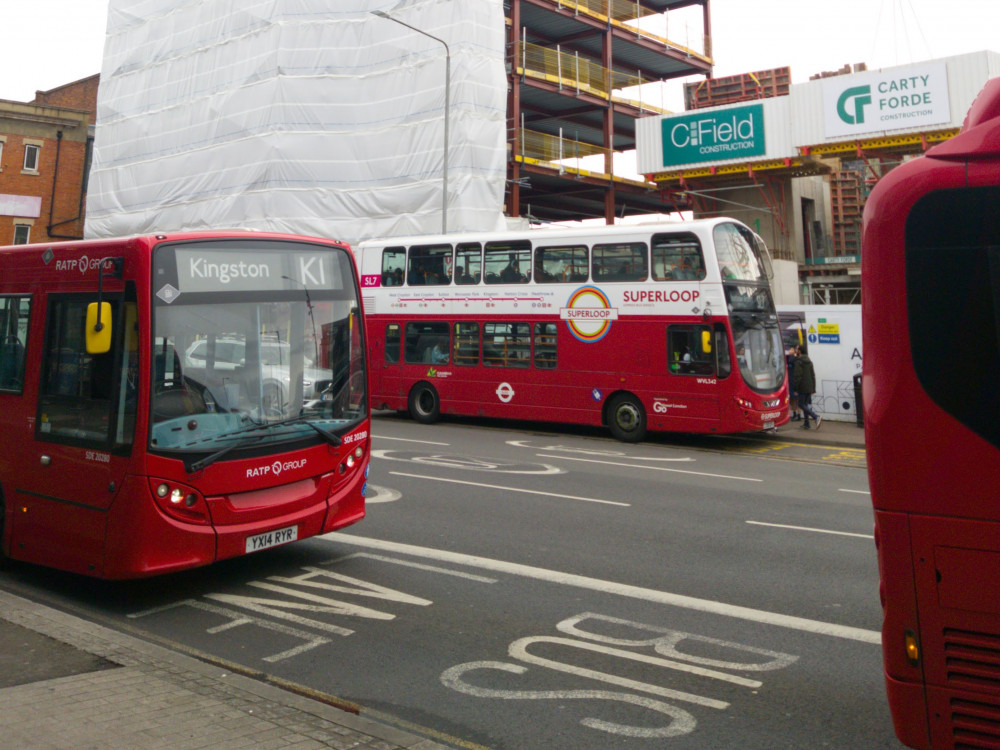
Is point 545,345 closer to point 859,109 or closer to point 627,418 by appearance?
point 627,418

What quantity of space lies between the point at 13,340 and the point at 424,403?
507 inches

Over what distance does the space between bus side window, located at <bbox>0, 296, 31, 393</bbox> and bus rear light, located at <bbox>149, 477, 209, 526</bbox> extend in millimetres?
1948

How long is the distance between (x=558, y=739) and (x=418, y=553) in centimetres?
370

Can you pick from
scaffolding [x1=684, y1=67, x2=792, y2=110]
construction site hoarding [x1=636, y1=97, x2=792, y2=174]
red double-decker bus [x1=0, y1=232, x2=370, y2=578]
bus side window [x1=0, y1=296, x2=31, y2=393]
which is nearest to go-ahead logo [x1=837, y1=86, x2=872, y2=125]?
construction site hoarding [x1=636, y1=97, x2=792, y2=174]

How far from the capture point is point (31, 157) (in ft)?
147

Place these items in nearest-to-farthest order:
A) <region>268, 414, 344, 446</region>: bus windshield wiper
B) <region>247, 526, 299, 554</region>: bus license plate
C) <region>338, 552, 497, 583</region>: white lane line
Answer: <region>247, 526, 299, 554</region>: bus license plate → <region>268, 414, 344, 446</region>: bus windshield wiper → <region>338, 552, 497, 583</region>: white lane line

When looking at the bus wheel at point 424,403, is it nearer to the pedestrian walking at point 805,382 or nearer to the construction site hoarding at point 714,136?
the pedestrian walking at point 805,382

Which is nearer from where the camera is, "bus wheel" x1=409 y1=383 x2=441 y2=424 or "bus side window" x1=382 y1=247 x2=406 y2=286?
"bus wheel" x1=409 y1=383 x2=441 y2=424

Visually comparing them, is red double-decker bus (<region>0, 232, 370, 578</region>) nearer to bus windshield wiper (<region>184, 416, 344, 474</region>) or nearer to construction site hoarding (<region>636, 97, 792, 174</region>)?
bus windshield wiper (<region>184, 416, 344, 474</region>)

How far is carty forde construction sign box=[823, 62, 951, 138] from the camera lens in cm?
2845

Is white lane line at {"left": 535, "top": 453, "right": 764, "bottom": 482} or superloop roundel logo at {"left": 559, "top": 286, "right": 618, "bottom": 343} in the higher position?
superloop roundel logo at {"left": 559, "top": 286, "right": 618, "bottom": 343}

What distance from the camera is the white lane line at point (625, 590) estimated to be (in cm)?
582

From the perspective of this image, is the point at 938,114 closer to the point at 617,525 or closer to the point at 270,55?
the point at 270,55

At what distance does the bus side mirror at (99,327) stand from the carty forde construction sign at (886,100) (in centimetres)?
2918
